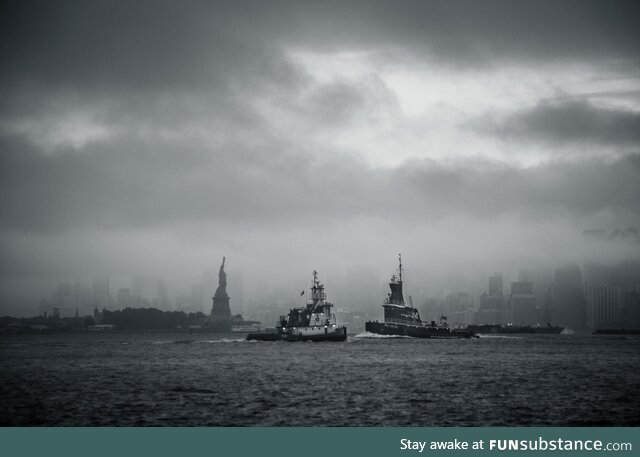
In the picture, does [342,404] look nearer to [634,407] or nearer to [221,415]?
[221,415]

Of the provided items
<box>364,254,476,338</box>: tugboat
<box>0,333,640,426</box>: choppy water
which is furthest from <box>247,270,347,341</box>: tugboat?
<box>0,333,640,426</box>: choppy water

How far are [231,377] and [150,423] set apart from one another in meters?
30.0

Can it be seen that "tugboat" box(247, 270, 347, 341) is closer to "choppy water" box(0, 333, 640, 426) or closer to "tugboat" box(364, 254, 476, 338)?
"tugboat" box(364, 254, 476, 338)

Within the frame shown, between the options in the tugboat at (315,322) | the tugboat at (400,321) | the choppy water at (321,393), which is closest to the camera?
the choppy water at (321,393)

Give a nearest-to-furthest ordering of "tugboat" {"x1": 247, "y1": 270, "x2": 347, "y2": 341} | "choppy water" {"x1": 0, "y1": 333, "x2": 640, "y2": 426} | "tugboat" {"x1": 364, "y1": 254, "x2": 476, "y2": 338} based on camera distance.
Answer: "choppy water" {"x1": 0, "y1": 333, "x2": 640, "y2": 426}
"tugboat" {"x1": 247, "y1": 270, "x2": 347, "y2": 341}
"tugboat" {"x1": 364, "y1": 254, "x2": 476, "y2": 338}

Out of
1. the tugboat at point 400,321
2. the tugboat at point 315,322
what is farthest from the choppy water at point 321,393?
the tugboat at point 400,321

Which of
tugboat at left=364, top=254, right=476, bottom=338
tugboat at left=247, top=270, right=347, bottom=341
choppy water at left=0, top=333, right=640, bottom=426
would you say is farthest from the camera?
tugboat at left=364, top=254, right=476, bottom=338

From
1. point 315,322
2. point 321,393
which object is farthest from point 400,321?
point 321,393

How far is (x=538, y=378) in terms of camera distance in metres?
77.8

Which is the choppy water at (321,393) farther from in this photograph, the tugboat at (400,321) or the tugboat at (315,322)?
the tugboat at (400,321)

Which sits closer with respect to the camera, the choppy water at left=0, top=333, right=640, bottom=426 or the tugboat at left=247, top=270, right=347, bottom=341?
the choppy water at left=0, top=333, right=640, bottom=426

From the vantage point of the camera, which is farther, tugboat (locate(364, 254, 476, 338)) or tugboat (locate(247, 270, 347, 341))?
tugboat (locate(364, 254, 476, 338))
